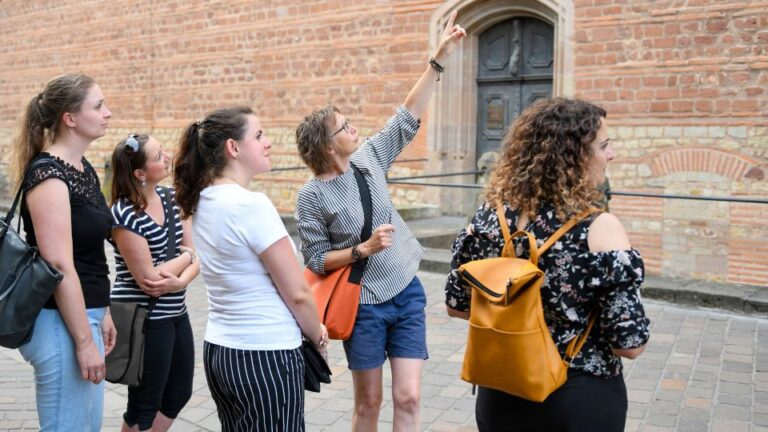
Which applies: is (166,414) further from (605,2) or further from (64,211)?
(605,2)

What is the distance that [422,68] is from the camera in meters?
12.8

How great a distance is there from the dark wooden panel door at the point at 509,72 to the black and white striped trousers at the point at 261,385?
9.95 meters

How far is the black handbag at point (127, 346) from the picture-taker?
335cm

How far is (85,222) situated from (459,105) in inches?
412

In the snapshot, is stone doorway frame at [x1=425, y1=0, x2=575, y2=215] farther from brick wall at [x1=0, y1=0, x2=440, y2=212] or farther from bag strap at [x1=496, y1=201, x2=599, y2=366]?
bag strap at [x1=496, y1=201, x2=599, y2=366]

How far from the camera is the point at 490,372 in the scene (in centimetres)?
248

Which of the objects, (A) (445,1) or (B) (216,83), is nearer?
(A) (445,1)

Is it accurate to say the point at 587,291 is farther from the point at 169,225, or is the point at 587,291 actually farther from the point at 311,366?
the point at 169,225

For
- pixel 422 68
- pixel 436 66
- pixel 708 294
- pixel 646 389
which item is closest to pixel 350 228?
pixel 436 66

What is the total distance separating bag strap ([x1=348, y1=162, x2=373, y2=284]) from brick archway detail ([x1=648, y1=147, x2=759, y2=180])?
7.23m

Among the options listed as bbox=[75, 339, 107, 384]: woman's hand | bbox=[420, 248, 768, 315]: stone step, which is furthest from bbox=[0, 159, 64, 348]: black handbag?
bbox=[420, 248, 768, 315]: stone step

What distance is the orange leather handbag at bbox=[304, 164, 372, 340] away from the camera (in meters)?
3.56

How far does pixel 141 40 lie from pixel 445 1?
323 inches

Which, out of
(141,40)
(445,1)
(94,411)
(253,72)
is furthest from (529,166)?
(141,40)
